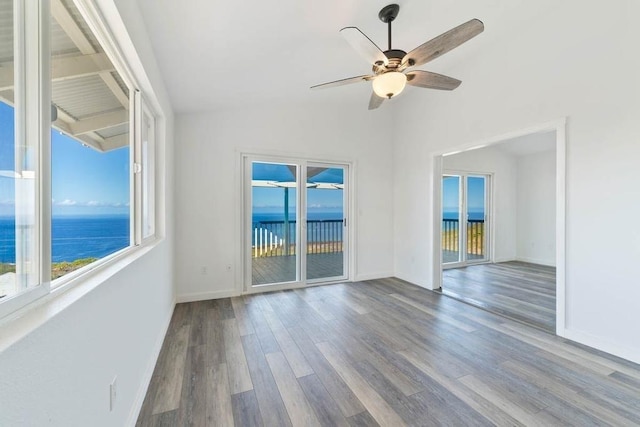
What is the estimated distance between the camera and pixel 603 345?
2.31m

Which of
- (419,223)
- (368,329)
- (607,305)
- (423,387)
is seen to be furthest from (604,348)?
(419,223)

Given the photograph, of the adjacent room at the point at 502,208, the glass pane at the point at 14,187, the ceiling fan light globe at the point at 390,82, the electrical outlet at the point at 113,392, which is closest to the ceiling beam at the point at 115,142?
the glass pane at the point at 14,187

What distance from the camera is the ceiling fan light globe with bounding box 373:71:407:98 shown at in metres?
2.19

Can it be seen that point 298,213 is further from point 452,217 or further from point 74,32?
point 452,217

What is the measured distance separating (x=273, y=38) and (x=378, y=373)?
2.84 meters

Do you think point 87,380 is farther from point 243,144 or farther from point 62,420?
point 243,144

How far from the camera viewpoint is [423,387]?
1834 mm

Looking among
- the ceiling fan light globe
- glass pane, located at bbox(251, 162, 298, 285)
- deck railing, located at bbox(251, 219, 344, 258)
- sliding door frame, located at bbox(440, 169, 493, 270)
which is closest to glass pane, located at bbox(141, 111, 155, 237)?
glass pane, located at bbox(251, 162, 298, 285)

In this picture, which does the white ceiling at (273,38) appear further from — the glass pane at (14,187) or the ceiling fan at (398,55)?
the glass pane at (14,187)

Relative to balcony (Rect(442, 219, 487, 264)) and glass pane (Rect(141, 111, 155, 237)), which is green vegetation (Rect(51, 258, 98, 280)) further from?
balcony (Rect(442, 219, 487, 264))

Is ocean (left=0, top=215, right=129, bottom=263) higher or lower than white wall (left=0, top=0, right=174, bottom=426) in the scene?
higher

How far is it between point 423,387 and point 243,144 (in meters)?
3.40

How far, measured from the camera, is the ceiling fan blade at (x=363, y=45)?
73.0 inches

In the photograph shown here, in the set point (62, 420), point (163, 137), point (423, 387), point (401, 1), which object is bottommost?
point (423, 387)
